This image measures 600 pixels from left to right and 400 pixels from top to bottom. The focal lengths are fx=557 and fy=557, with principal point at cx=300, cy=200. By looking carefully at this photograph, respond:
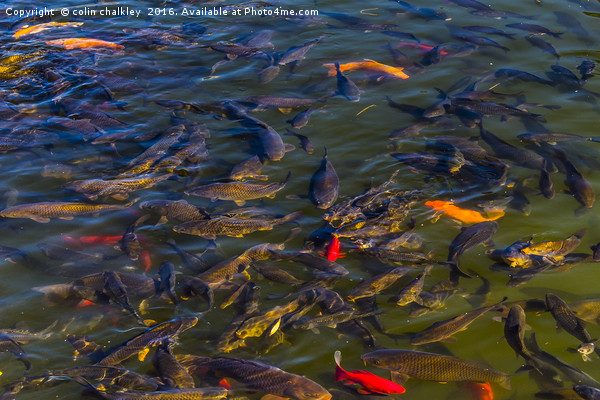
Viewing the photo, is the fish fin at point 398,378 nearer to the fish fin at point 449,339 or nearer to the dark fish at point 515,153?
the fish fin at point 449,339

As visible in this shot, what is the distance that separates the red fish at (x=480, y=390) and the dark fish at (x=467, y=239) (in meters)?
1.19

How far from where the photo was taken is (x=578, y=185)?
19.7 feet

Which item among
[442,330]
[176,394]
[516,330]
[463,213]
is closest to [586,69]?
[463,213]

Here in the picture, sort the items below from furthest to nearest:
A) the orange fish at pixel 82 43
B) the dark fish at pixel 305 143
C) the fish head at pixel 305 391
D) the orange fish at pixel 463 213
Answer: the orange fish at pixel 82 43 < the dark fish at pixel 305 143 < the orange fish at pixel 463 213 < the fish head at pixel 305 391

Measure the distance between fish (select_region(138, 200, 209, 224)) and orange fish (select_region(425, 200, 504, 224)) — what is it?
7.99ft

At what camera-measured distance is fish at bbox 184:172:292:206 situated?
19.6 feet

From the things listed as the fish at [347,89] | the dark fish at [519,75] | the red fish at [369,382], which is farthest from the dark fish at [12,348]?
the dark fish at [519,75]

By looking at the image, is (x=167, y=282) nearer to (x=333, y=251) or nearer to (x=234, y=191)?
(x=234, y=191)

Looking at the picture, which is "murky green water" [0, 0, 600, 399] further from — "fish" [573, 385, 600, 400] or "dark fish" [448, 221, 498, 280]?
"fish" [573, 385, 600, 400]

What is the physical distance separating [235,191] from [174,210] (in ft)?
2.21

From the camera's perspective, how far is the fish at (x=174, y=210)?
18.7 feet

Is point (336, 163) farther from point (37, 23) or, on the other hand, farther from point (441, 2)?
point (37, 23)

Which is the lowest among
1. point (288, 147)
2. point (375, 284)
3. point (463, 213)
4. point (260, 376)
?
point (260, 376)

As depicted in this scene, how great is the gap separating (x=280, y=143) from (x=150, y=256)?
2210 mm
